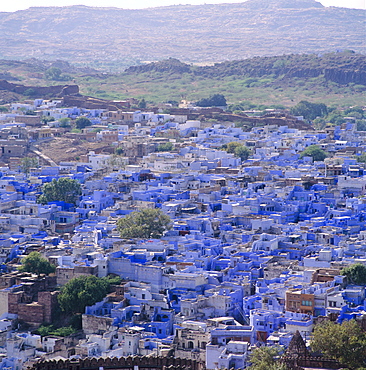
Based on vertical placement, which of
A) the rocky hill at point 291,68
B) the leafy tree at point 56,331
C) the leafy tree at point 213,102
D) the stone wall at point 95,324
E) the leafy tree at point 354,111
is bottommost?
the leafy tree at point 56,331

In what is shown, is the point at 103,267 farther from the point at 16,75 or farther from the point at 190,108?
the point at 16,75

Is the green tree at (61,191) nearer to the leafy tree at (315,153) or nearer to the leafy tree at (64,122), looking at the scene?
the leafy tree at (315,153)

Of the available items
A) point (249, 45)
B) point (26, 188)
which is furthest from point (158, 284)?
point (249, 45)

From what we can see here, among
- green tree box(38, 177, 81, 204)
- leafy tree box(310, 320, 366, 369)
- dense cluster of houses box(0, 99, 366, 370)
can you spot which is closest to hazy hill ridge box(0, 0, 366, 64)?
dense cluster of houses box(0, 99, 366, 370)

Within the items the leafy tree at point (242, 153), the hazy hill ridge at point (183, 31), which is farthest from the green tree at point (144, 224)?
the hazy hill ridge at point (183, 31)

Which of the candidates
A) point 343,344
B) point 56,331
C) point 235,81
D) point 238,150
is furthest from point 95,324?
point 235,81

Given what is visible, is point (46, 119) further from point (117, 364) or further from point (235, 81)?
point (117, 364)
